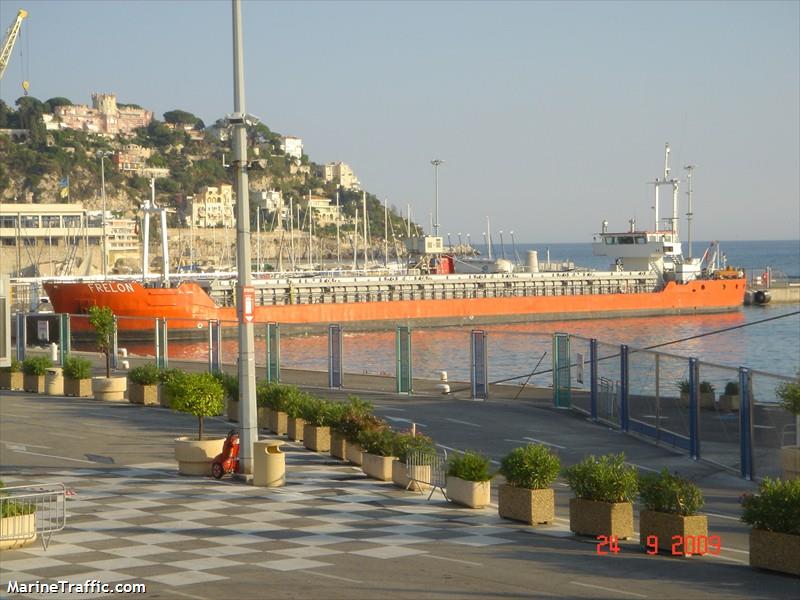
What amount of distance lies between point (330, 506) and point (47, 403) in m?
14.7

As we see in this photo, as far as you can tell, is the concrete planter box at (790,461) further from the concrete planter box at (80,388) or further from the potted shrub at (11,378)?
the potted shrub at (11,378)

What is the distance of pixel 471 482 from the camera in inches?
619

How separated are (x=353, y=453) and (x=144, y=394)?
986 cm

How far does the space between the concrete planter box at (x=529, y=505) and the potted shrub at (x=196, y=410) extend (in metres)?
6.09

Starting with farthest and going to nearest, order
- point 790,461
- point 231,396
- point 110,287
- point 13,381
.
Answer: point 110,287
point 13,381
point 231,396
point 790,461

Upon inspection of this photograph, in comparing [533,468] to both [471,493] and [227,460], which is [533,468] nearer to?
[471,493]

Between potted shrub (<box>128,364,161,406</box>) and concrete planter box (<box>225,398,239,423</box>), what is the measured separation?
326 centimetres

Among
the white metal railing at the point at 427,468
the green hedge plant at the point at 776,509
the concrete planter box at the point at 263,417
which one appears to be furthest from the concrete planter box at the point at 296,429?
the green hedge plant at the point at 776,509

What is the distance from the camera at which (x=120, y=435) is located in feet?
76.3

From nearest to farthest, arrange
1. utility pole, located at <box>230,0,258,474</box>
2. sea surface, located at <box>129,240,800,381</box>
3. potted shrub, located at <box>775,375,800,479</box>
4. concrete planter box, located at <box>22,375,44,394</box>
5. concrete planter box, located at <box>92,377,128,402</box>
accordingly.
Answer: potted shrub, located at <box>775,375,800,479</box>, utility pole, located at <box>230,0,258,474</box>, concrete planter box, located at <box>92,377,128,402</box>, concrete planter box, located at <box>22,375,44,394</box>, sea surface, located at <box>129,240,800,381</box>

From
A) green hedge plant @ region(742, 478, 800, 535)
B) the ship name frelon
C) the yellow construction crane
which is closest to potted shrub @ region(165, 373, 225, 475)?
green hedge plant @ region(742, 478, 800, 535)

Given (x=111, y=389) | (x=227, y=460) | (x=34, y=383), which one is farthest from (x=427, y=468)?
(x=34, y=383)
